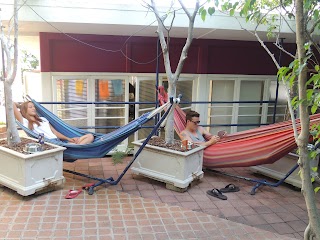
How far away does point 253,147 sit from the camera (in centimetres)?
363

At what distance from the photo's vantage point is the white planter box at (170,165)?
11.1ft

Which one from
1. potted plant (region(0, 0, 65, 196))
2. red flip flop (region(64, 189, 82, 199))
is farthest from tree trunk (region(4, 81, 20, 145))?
red flip flop (region(64, 189, 82, 199))

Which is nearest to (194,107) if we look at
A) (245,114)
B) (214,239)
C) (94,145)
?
(245,114)

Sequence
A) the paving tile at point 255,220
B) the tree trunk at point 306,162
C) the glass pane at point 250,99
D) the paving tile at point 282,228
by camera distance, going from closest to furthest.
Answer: the tree trunk at point 306,162, the paving tile at point 282,228, the paving tile at point 255,220, the glass pane at point 250,99

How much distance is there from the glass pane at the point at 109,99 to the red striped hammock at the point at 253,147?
1.38 metres

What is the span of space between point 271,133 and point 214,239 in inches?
59.3

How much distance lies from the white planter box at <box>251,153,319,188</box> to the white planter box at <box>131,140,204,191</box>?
2.99ft

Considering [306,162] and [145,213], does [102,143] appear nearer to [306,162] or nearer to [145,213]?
[145,213]

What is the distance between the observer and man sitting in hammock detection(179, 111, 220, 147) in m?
3.94

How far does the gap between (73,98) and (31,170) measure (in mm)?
2215

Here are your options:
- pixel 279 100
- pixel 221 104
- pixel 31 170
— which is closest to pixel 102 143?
pixel 31 170

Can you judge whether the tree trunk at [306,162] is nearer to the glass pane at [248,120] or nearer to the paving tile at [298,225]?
the paving tile at [298,225]

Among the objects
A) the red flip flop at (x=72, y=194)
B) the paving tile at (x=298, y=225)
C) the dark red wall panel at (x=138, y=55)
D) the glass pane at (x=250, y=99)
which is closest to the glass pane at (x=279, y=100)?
the glass pane at (x=250, y=99)

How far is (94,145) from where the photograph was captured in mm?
3354
